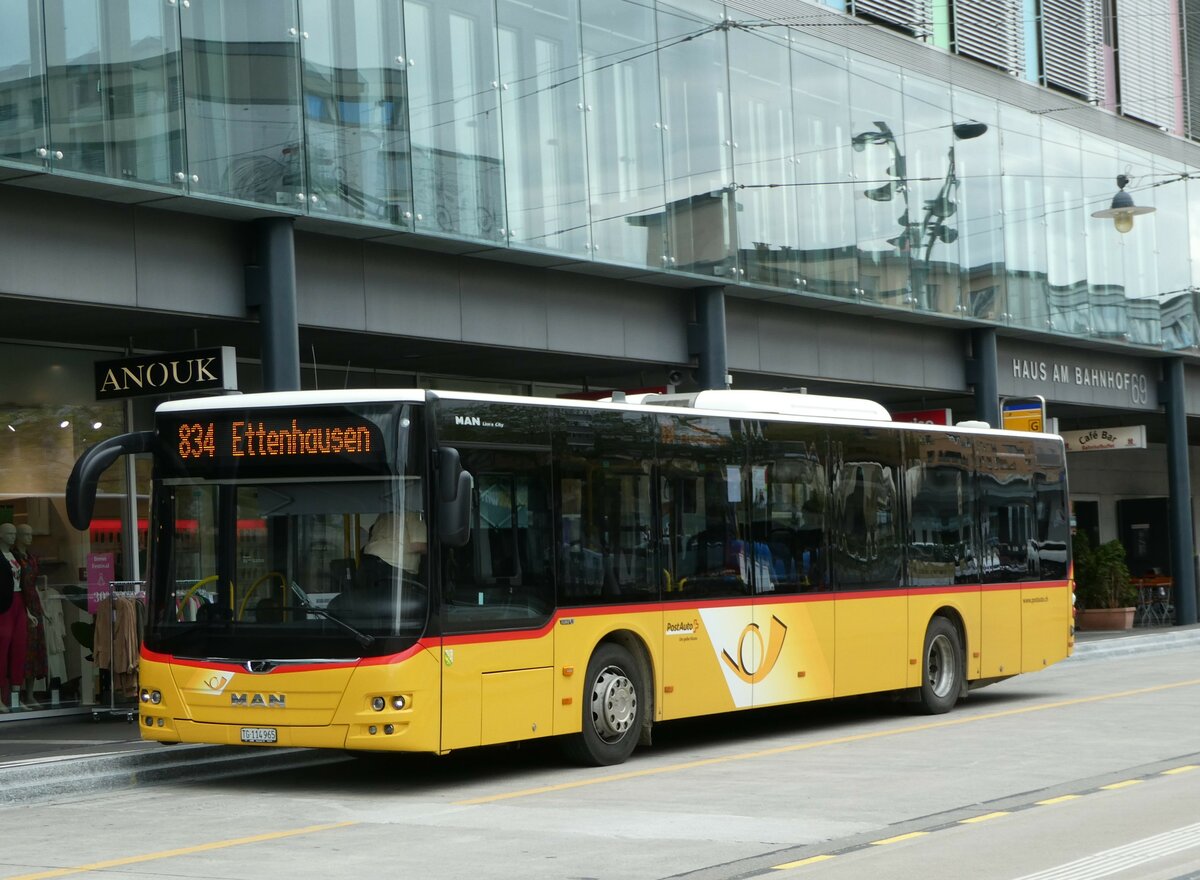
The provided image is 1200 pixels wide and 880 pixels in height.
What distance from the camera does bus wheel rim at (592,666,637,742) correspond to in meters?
13.3

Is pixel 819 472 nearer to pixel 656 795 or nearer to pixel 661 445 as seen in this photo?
pixel 661 445

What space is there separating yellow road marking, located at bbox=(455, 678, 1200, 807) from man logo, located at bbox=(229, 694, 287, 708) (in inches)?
57.2

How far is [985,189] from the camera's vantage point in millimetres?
27984

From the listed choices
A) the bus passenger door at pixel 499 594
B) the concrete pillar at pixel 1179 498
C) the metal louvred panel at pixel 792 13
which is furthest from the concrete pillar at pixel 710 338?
the concrete pillar at pixel 1179 498

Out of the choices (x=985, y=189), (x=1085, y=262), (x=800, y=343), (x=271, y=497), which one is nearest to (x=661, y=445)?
(x=271, y=497)

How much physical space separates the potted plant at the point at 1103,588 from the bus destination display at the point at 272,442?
24.2m

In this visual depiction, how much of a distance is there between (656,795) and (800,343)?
546 inches

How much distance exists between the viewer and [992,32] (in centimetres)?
2967

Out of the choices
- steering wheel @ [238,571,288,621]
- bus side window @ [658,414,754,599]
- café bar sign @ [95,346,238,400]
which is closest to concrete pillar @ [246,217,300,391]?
café bar sign @ [95,346,238,400]

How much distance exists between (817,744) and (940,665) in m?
3.46

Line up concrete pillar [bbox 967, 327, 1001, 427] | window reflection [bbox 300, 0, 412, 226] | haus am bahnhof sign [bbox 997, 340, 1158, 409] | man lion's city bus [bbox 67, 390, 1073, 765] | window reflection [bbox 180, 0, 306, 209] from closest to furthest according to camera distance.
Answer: man lion's city bus [bbox 67, 390, 1073, 765] < window reflection [bbox 180, 0, 306, 209] < window reflection [bbox 300, 0, 412, 226] < concrete pillar [bbox 967, 327, 1001, 427] < haus am bahnhof sign [bbox 997, 340, 1158, 409]

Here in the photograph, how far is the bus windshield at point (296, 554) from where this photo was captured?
11.7m

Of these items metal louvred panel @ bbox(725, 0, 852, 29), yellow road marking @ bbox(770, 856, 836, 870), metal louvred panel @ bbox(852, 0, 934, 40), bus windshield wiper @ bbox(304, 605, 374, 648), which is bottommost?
yellow road marking @ bbox(770, 856, 836, 870)

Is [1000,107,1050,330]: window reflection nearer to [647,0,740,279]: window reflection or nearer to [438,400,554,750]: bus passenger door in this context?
[647,0,740,279]: window reflection
